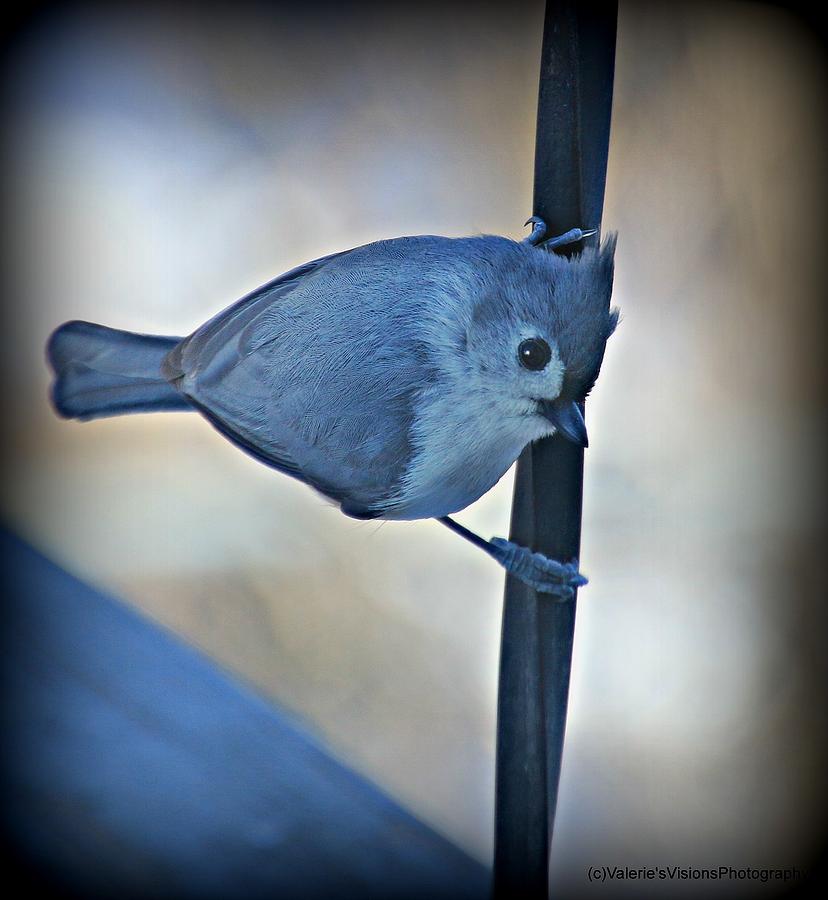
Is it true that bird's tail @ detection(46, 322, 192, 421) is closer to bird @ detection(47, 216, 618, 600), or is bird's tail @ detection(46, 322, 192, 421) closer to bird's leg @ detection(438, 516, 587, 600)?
bird @ detection(47, 216, 618, 600)

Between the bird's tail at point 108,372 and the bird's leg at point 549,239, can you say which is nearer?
the bird's leg at point 549,239

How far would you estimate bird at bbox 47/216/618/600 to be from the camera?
25.0 inches

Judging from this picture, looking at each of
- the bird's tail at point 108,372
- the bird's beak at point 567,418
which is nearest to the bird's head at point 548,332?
the bird's beak at point 567,418

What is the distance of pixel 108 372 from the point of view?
78 centimetres

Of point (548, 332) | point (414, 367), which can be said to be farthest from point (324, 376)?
point (548, 332)

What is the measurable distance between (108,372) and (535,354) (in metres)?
0.38

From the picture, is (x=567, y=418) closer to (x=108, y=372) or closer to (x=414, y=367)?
(x=414, y=367)

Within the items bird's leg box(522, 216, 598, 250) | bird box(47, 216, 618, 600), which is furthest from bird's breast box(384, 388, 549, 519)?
bird's leg box(522, 216, 598, 250)

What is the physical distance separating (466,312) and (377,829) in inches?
17.5

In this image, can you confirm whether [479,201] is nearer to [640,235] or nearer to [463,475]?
[640,235]

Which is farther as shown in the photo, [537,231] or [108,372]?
[108,372]

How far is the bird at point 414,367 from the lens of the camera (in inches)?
25.0

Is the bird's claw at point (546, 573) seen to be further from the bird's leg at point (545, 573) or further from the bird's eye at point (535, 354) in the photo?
the bird's eye at point (535, 354)

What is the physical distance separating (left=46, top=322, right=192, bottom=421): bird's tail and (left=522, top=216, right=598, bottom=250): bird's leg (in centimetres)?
32
